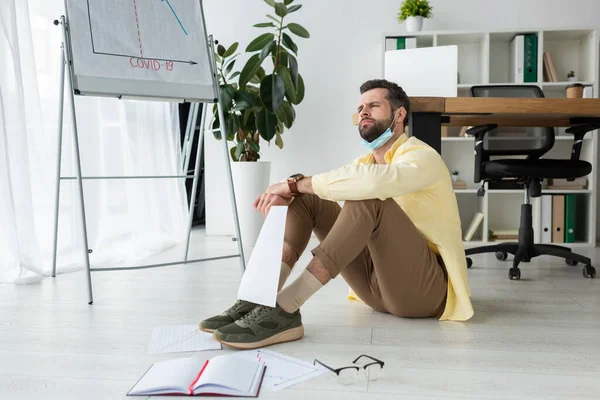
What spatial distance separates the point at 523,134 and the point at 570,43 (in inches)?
58.8

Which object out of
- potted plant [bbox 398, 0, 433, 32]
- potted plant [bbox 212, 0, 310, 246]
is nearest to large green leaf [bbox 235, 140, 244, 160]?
potted plant [bbox 212, 0, 310, 246]

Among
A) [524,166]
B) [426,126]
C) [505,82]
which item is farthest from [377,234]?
[505,82]

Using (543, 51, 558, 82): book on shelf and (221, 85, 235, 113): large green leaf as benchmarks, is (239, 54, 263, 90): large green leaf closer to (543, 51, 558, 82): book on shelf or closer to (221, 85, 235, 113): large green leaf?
(221, 85, 235, 113): large green leaf

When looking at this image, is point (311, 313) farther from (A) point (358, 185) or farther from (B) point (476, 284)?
(B) point (476, 284)

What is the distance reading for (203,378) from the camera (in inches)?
49.7

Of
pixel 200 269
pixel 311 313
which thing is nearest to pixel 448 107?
pixel 311 313

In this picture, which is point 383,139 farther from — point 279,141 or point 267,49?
point 279,141

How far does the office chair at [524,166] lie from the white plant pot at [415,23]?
1.00m

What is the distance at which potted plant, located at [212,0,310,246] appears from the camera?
3.74 metres

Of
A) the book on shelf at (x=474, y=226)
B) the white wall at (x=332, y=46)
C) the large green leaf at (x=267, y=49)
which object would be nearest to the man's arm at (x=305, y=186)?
the large green leaf at (x=267, y=49)

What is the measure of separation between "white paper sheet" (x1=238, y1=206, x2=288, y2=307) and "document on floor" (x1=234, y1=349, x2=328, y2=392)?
0.14 meters

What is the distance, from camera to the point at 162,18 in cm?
242

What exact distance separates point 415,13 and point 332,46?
0.69 meters

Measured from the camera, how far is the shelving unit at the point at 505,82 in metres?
3.94
